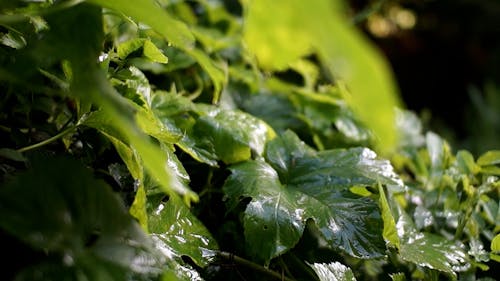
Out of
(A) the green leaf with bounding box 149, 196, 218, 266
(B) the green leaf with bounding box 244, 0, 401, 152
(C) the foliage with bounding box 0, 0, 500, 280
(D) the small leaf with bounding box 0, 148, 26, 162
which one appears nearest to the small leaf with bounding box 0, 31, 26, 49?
(C) the foliage with bounding box 0, 0, 500, 280

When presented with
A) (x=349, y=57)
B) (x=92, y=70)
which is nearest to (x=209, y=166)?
(x=92, y=70)

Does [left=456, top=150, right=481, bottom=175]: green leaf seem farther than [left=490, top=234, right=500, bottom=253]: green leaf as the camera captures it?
Yes

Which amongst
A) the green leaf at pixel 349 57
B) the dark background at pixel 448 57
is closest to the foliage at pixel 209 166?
the green leaf at pixel 349 57

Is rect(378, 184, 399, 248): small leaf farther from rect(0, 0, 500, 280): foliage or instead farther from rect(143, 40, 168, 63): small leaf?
rect(143, 40, 168, 63): small leaf

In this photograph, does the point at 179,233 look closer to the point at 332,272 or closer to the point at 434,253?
the point at 332,272

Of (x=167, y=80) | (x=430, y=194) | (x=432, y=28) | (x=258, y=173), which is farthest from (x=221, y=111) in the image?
(x=432, y=28)

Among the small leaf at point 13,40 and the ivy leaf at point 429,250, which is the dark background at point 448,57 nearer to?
the ivy leaf at point 429,250

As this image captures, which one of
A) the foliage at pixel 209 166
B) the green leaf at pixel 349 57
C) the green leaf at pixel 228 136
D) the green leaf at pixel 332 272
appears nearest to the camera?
the green leaf at pixel 349 57

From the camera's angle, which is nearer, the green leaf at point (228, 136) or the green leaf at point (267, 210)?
the green leaf at point (267, 210)
